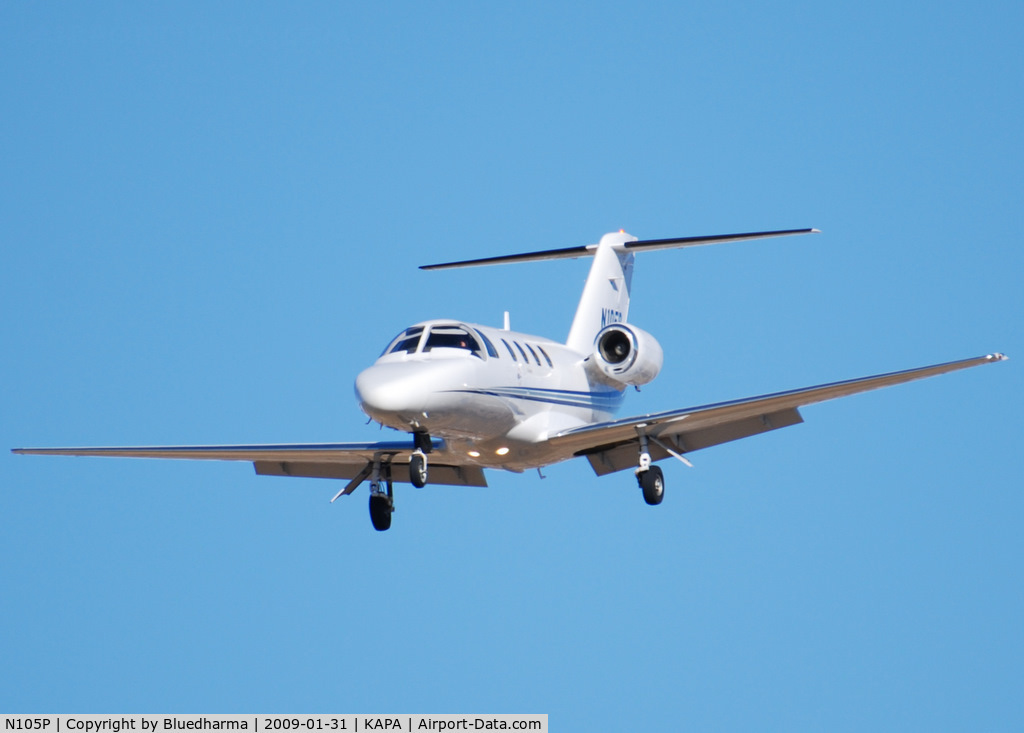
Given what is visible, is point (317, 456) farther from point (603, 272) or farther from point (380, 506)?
point (603, 272)

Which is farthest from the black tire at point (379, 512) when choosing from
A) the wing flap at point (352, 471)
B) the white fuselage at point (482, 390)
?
the wing flap at point (352, 471)

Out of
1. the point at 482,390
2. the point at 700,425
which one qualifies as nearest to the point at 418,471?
the point at 482,390

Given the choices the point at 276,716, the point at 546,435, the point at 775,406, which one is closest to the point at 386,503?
the point at 546,435

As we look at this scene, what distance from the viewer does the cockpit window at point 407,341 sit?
21.4m

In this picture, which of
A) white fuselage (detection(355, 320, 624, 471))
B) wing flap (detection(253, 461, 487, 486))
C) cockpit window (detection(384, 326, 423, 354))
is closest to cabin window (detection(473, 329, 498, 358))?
white fuselage (detection(355, 320, 624, 471))

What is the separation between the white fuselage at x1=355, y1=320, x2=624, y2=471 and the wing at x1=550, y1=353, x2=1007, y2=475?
0.55 metres

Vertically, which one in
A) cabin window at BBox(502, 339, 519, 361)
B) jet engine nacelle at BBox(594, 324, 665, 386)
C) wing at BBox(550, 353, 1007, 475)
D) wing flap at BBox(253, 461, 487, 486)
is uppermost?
jet engine nacelle at BBox(594, 324, 665, 386)

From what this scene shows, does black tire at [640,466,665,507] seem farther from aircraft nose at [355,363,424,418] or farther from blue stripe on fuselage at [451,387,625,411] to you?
aircraft nose at [355,363,424,418]

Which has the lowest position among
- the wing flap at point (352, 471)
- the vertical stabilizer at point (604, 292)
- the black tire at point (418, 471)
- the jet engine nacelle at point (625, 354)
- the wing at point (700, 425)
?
the black tire at point (418, 471)

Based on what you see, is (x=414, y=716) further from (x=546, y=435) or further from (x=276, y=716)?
(x=546, y=435)

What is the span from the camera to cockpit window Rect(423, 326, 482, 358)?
21.4 metres

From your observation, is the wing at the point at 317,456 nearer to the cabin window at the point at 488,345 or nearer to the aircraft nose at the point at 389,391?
the cabin window at the point at 488,345

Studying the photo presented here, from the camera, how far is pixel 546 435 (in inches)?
894

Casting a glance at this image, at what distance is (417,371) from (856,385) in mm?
5657
